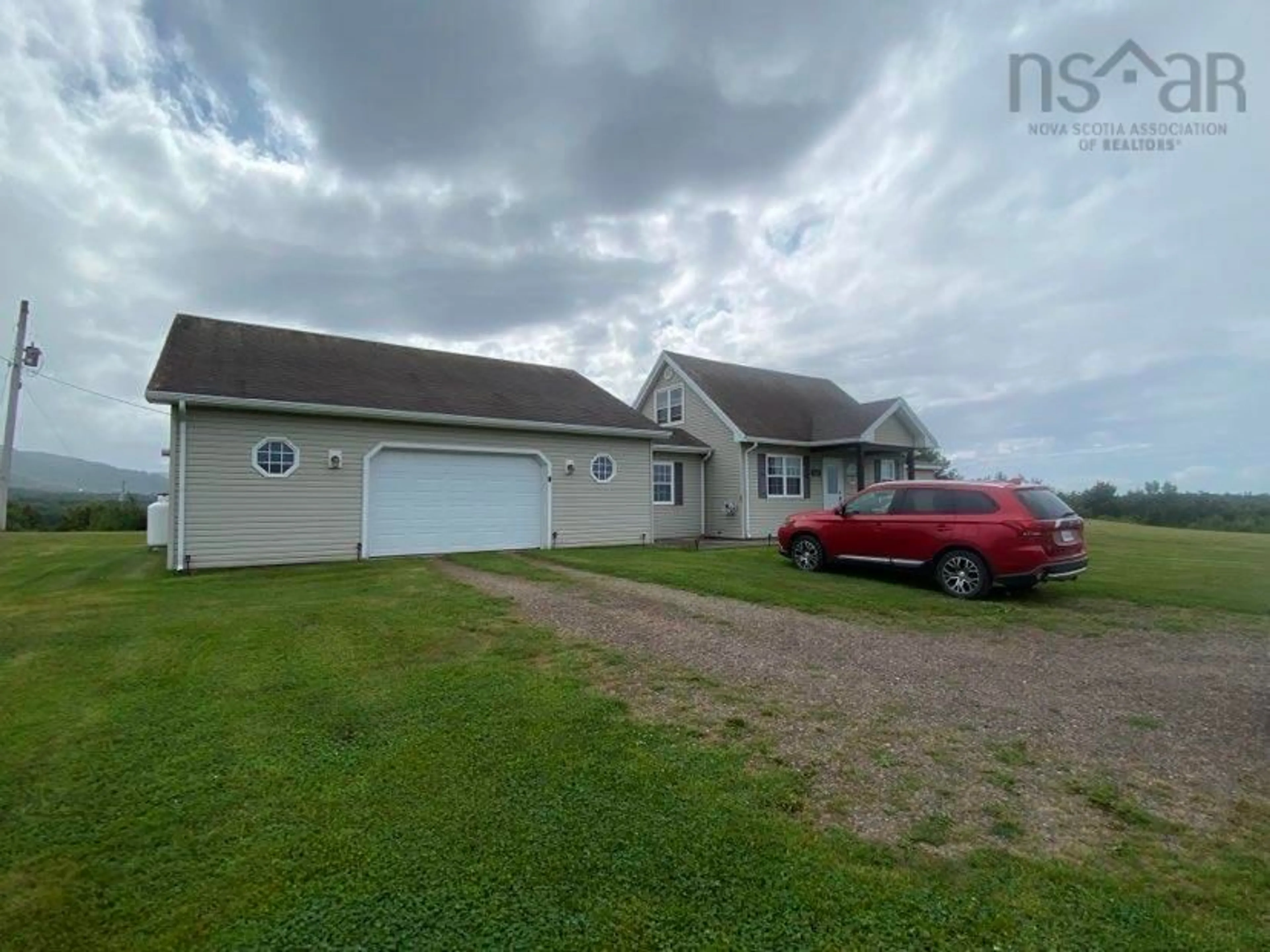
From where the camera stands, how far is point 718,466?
1884 cm

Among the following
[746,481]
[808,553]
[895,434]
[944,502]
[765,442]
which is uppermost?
[895,434]

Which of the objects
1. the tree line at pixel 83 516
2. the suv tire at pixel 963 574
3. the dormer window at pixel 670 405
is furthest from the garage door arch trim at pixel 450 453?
the tree line at pixel 83 516

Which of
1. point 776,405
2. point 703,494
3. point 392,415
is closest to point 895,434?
point 776,405

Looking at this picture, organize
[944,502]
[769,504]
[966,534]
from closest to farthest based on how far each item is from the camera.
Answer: [966,534] → [944,502] → [769,504]

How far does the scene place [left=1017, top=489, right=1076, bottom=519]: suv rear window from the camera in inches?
345

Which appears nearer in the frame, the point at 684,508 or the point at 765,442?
the point at 765,442

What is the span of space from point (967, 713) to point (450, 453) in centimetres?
1113

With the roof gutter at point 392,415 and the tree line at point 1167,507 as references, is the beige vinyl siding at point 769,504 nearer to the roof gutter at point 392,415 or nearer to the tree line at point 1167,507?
the roof gutter at point 392,415

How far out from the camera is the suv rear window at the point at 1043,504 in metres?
8.76

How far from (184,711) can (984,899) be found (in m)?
4.81

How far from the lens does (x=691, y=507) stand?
19016 millimetres

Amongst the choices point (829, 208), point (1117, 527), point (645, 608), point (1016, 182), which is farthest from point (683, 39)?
point (1117, 527)

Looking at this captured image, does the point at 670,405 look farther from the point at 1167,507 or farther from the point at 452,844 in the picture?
the point at 1167,507

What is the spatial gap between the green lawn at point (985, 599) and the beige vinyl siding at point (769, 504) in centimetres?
347
